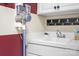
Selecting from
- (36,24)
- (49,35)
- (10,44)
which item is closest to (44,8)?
(36,24)

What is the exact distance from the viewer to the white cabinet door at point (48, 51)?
1557 mm

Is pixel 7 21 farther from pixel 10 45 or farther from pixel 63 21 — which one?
pixel 63 21

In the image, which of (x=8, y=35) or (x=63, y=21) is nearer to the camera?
(x=8, y=35)

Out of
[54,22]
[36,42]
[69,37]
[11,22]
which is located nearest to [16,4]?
[11,22]

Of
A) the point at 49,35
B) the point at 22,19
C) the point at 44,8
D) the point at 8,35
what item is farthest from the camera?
the point at 49,35

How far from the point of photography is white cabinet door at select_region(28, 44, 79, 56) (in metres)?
1.56

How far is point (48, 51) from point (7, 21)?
701 millimetres

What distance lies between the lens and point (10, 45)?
5.55 ft

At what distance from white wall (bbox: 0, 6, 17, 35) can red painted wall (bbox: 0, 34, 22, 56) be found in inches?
2.8

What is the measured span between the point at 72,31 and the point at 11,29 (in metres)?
1.00

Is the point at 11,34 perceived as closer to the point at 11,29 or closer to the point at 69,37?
the point at 11,29

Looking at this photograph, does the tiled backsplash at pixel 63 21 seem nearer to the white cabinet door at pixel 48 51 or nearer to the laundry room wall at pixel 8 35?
the white cabinet door at pixel 48 51

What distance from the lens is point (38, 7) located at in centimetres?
227

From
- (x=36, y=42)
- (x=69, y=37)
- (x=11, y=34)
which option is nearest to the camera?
(x=11, y=34)
